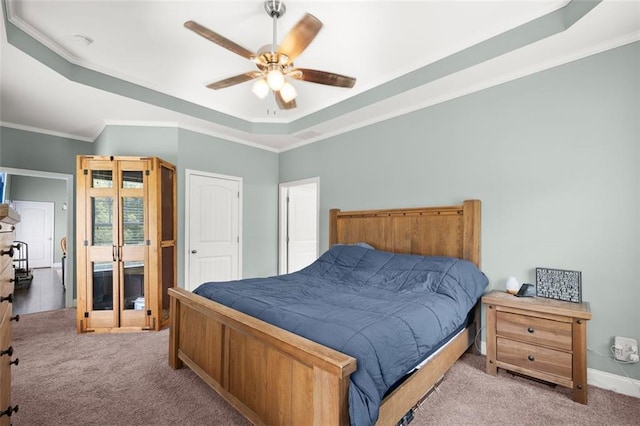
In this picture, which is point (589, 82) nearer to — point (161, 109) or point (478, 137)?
point (478, 137)

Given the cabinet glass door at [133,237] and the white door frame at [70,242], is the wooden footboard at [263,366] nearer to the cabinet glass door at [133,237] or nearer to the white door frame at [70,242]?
the cabinet glass door at [133,237]

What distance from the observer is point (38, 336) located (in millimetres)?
3342

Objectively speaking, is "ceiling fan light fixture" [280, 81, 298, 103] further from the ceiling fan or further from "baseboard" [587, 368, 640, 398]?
"baseboard" [587, 368, 640, 398]

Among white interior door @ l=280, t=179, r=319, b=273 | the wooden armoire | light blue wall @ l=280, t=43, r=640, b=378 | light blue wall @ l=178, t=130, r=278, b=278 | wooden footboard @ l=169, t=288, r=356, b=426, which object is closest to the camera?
wooden footboard @ l=169, t=288, r=356, b=426

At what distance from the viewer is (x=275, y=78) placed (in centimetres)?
212

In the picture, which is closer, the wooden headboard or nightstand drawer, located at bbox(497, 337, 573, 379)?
nightstand drawer, located at bbox(497, 337, 573, 379)

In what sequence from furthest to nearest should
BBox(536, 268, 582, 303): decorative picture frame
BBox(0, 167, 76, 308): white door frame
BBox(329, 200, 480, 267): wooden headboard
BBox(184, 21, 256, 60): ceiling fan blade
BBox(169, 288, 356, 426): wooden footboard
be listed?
BBox(0, 167, 76, 308): white door frame, BBox(329, 200, 480, 267): wooden headboard, BBox(536, 268, 582, 303): decorative picture frame, BBox(184, 21, 256, 60): ceiling fan blade, BBox(169, 288, 356, 426): wooden footboard

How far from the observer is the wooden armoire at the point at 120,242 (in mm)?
3539

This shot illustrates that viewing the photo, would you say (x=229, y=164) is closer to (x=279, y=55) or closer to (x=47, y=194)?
(x=279, y=55)

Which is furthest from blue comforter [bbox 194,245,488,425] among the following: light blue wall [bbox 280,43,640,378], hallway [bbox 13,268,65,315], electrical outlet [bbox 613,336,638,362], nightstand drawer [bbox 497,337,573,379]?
hallway [bbox 13,268,65,315]

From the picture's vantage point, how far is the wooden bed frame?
1.34m

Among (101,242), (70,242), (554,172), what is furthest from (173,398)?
(70,242)

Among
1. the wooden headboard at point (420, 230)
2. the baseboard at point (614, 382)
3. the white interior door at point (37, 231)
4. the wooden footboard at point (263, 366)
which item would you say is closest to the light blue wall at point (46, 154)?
the wooden footboard at point (263, 366)

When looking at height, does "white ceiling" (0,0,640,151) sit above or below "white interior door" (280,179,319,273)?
above
